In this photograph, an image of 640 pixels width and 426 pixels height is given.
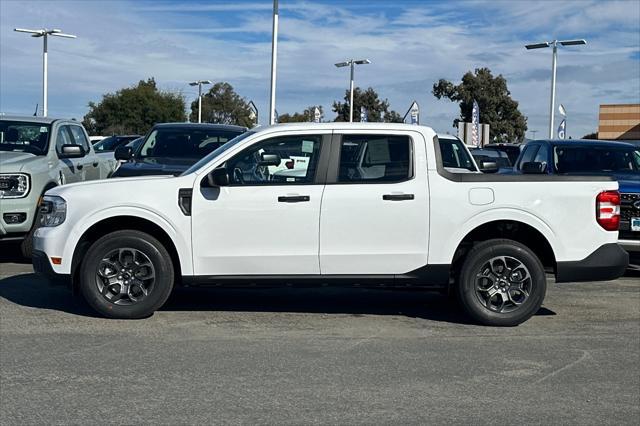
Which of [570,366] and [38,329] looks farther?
[38,329]

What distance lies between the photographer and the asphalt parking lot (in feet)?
17.8

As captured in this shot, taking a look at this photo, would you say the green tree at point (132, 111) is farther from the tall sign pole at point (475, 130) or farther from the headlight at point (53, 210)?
the headlight at point (53, 210)

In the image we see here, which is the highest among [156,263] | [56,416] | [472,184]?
[472,184]

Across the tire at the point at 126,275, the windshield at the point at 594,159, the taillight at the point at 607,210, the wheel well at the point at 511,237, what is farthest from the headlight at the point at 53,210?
the windshield at the point at 594,159

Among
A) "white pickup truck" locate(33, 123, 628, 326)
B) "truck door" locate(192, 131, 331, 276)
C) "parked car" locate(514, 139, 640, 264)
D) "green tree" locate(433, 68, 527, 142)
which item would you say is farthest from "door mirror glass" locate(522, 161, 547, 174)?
"green tree" locate(433, 68, 527, 142)

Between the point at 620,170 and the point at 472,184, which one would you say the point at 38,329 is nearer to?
the point at 472,184

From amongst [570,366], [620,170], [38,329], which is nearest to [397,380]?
[570,366]

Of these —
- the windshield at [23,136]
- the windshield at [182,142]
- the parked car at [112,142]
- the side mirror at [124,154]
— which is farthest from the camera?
the parked car at [112,142]

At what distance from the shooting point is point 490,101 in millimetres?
54562

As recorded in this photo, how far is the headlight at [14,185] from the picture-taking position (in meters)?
10.2

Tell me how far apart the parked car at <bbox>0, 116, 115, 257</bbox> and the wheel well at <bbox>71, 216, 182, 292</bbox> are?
228 cm

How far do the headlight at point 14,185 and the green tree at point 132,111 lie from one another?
48272 millimetres

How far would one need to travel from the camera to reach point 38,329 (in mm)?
7488

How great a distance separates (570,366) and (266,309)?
127 inches
